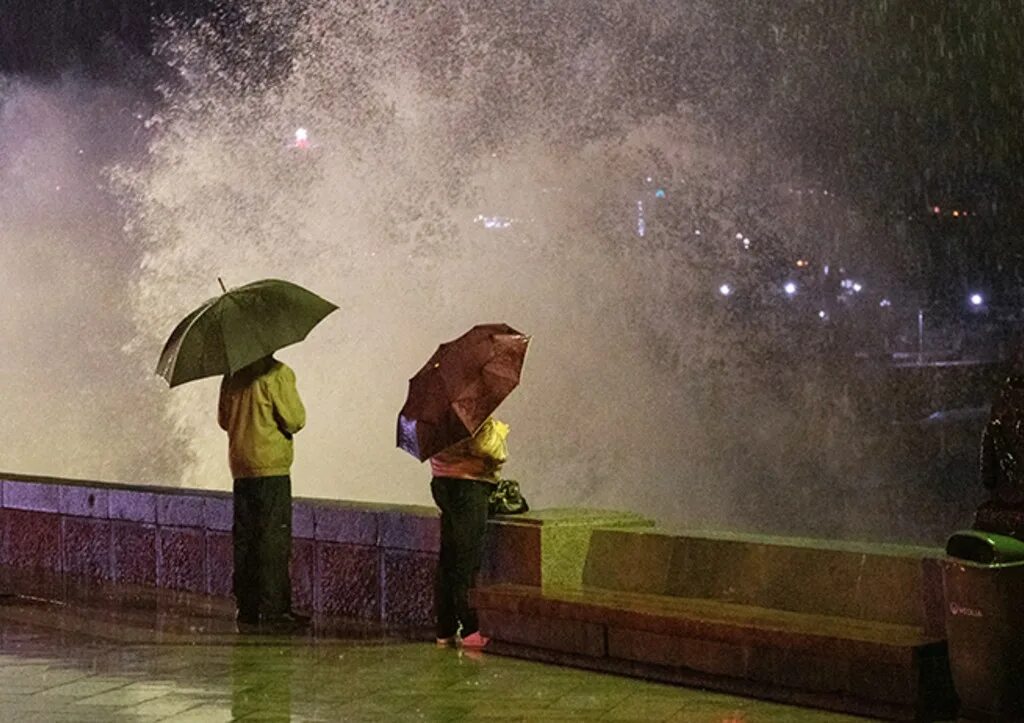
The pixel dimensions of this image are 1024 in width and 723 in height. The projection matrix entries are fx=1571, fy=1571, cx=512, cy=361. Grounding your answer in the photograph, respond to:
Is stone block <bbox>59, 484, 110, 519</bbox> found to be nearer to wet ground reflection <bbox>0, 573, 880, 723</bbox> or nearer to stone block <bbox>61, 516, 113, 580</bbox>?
stone block <bbox>61, 516, 113, 580</bbox>

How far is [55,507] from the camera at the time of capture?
11.8 m

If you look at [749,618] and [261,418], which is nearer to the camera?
[749,618]

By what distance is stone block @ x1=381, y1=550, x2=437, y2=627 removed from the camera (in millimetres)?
9242

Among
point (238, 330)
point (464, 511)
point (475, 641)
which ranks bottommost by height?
point (475, 641)

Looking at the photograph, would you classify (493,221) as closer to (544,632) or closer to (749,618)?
(544,632)

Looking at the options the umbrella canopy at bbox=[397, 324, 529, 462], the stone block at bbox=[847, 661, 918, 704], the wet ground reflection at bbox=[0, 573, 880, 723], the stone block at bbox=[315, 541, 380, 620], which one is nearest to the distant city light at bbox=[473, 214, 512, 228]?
the stone block at bbox=[315, 541, 380, 620]

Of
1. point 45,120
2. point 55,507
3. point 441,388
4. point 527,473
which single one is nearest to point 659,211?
point 527,473

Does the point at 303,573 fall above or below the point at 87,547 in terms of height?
below

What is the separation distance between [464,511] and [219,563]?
111 inches

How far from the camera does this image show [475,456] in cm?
840

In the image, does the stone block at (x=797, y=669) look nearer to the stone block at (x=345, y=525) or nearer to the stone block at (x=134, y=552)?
the stone block at (x=345, y=525)

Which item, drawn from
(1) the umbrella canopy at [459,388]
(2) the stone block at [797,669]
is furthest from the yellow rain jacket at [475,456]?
(2) the stone block at [797,669]

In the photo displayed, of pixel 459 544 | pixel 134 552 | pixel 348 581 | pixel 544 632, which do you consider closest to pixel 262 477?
pixel 348 581

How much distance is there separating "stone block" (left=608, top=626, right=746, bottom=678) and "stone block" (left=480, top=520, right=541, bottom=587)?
0.89 metres
